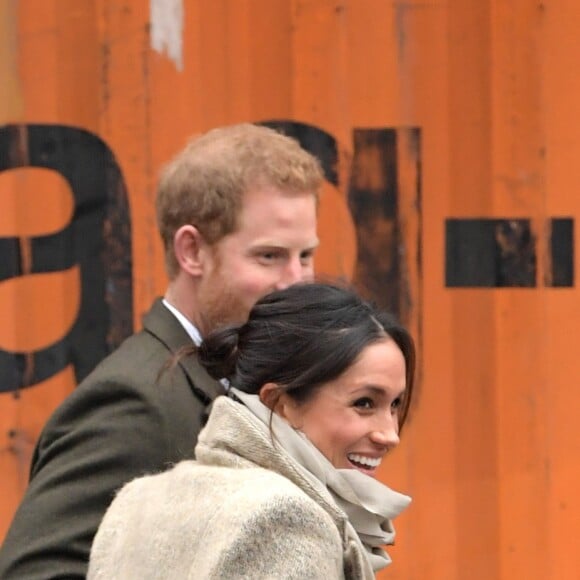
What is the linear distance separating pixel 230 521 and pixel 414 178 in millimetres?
1995

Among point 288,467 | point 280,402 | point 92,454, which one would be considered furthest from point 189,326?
point 288,467

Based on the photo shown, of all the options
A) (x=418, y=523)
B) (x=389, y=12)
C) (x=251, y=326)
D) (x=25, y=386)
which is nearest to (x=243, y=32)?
(x=389, y=12)

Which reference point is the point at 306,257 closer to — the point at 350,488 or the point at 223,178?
the point at 223,178

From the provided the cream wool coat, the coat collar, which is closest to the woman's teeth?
the cream wool coat

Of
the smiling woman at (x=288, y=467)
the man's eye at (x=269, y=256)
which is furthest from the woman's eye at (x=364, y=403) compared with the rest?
the man's eye at (x=269, y=256)

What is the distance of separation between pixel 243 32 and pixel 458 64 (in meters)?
0.54

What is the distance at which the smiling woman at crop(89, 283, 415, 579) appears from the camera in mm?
1606

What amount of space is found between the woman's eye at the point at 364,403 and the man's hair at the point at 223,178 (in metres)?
0.69

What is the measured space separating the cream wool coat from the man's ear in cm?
68

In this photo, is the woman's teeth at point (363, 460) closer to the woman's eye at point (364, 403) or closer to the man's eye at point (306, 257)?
the woman's eye at point (364, 403)

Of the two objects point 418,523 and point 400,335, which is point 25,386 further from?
point 400,335

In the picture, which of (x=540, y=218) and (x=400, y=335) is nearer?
(x=400, y=335)

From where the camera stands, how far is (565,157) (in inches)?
138

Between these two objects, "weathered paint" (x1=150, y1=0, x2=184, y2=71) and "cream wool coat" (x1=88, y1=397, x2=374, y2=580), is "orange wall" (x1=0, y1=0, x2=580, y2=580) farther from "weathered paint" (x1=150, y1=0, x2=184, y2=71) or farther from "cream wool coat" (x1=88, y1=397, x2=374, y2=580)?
"cream wool coat" (x1=88, y1=397, x2=374, y2=580)
